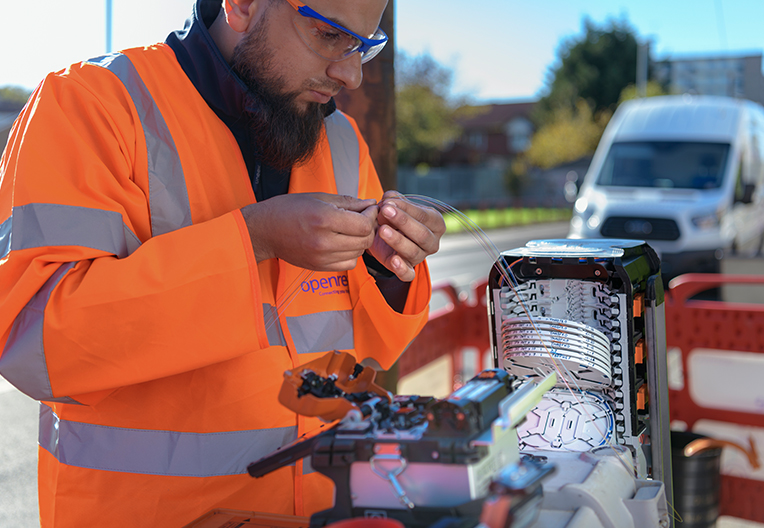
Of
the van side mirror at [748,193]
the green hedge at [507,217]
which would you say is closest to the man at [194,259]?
the van side mirror at [748,193]

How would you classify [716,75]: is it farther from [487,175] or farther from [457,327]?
[457,327]

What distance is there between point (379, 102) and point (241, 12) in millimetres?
1209

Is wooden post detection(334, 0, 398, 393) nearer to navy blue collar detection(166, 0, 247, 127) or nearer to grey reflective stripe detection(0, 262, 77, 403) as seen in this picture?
navy blue collar detection(166, 0, 247, 127)

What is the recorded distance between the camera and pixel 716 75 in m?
43.4

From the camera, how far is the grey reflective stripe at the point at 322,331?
1.61 metres

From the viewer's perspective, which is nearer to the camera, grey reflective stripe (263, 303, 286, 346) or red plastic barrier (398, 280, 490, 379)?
grey reflective stripe (263, 303, 286, 346)

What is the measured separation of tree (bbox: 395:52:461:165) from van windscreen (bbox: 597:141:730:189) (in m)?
27.3

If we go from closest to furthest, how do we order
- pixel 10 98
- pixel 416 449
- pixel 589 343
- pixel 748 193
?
pixel 416 449 → pixel 589 343 → pixel 748 193 → pixel 10 98

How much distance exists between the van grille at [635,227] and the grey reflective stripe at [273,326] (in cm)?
796

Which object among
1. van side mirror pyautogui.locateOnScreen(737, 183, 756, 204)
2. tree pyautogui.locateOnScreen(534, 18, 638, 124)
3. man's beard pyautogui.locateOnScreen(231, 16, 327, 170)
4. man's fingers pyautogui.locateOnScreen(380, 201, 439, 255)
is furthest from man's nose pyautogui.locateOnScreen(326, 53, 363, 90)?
tree pyautogui.locateOnScreen(534, 18, 638, 124)

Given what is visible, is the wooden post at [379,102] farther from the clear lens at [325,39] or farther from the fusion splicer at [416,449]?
the fusion splicer at [416,449]

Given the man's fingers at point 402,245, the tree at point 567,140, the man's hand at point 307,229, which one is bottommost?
the man's fingers at point 402,245

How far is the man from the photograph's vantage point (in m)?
1.23

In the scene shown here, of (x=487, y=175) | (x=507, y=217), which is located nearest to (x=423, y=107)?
(x=487, y=175)
